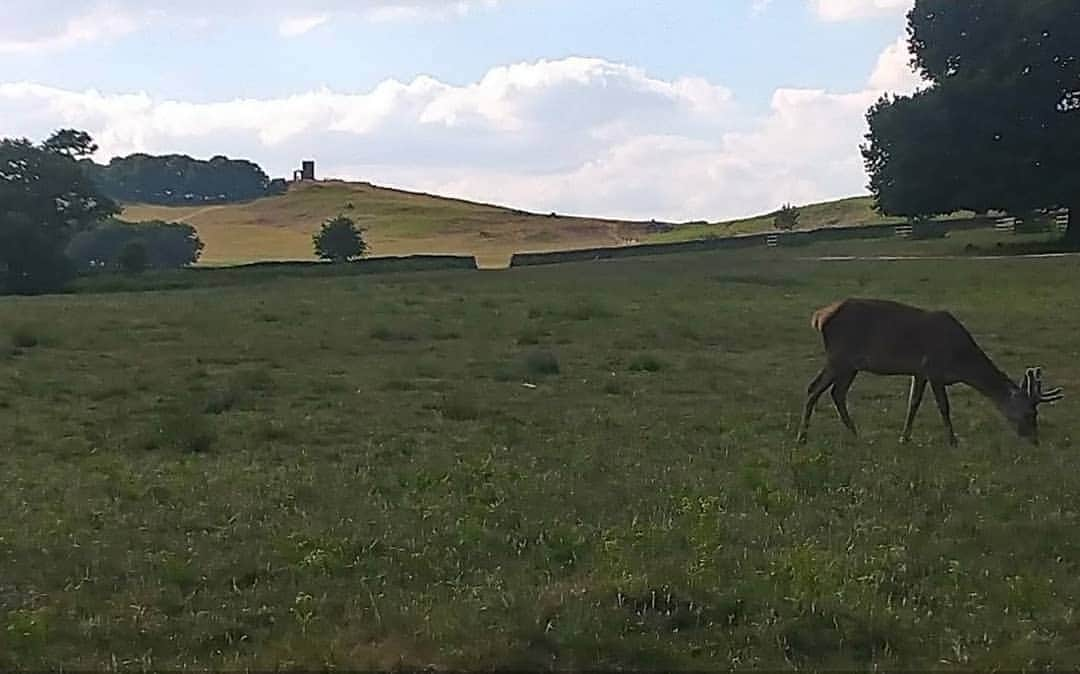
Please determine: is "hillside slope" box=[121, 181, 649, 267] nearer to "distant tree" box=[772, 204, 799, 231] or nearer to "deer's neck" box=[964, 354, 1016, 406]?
"distant tree" box=[772, 204, 799, 231]

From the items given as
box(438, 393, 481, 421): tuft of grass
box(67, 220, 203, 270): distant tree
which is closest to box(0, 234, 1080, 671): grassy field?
box(438, 393, 481, 421): tuft of grass

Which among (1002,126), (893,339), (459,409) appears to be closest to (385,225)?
(1002,126)

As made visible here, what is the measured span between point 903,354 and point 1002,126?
1689 inches

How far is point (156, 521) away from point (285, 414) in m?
6.83

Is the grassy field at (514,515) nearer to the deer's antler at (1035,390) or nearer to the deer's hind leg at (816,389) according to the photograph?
the deer's hind leg at (816,389)

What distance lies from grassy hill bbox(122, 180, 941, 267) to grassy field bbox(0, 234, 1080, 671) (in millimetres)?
72069

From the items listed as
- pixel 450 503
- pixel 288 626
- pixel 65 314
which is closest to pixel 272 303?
pixel 65 314

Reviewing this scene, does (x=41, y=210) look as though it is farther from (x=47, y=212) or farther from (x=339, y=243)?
(x=339, y=243)

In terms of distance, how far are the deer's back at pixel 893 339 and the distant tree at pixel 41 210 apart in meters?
49.1

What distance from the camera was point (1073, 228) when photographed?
58500mm

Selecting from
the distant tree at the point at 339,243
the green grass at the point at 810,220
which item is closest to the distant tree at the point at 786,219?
the green grass at the point at 810,220

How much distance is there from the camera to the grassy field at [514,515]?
25.7 ft

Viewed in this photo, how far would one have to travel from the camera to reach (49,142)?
73875mm

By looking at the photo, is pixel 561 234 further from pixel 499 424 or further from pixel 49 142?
pixel 499 424
